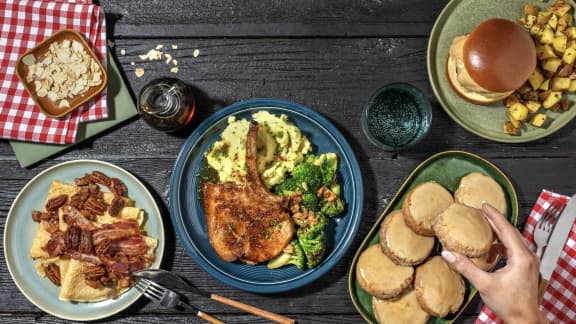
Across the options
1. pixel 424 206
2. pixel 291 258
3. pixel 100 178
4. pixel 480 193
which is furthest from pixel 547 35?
pixel 100 178

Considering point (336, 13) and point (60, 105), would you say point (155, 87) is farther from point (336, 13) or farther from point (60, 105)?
point (336, 13)

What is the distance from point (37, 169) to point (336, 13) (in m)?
2.17

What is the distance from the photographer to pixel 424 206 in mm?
2717

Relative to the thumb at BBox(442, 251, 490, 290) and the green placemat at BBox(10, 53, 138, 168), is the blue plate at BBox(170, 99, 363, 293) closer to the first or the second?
the green placemat at BBox(10, 53, 138, 168)

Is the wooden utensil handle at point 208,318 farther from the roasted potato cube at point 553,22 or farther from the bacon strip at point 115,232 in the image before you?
the roasted potato cube at point 553,22

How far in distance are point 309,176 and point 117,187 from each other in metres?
1.18

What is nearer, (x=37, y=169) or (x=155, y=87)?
(x=155, y=87)

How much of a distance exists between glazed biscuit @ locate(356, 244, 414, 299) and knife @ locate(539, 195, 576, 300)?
72cm

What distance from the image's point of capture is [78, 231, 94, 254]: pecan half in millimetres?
2838

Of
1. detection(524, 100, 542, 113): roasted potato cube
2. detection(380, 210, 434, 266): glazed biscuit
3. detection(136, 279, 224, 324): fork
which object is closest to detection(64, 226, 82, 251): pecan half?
detection(136, 279, 224, 324): fork

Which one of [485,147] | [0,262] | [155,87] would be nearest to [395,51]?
[485,147]

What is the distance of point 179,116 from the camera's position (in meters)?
2.81

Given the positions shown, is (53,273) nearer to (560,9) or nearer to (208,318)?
(208,318)

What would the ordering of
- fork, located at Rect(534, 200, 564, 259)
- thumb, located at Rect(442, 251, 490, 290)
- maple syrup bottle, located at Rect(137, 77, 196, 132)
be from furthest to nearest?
fork, located at Rect(534, 200, 564, 259), maple syrup bottle, located at Rect(137, 77, 196, 132), thumb, located at Rect(442, 251, 490, 290)
